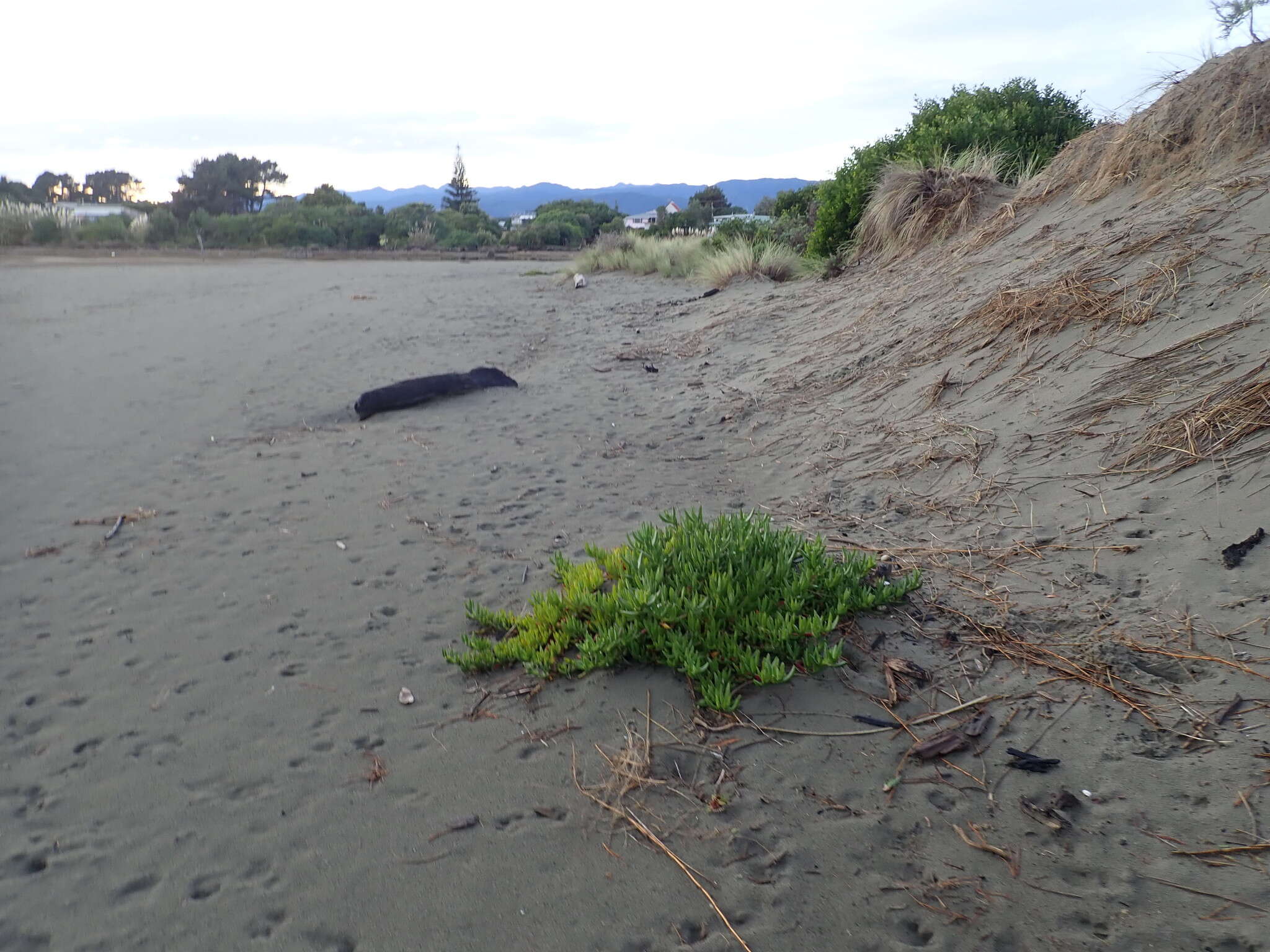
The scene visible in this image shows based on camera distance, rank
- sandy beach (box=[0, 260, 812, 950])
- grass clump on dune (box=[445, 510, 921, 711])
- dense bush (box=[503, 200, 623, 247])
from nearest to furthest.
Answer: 1. sandy beach (box=[0, 260, 812, 950])
2. grass clump on dune (box=[445, 510, 921, 711])
3. dense bush (box=[503, 200, 623, 247])

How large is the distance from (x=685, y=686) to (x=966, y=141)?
37.1 feet

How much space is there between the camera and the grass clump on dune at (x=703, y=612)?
2.80m

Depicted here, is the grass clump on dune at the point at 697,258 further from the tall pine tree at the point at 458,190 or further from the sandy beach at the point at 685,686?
the tall pine tree at the point at 458,190

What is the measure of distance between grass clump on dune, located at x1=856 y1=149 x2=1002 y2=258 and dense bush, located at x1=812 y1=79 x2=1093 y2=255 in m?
0.45

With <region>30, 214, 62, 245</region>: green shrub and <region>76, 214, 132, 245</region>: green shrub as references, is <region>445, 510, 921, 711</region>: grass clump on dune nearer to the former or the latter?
<region>30, 214, 62, 245</region>: green shrub

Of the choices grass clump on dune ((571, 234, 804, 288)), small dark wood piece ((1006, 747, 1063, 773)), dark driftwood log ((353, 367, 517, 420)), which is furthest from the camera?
grass clump on dune ((571, 234, 804, 288))

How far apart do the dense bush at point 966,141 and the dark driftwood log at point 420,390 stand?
6178mm

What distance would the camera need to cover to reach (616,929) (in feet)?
6.61

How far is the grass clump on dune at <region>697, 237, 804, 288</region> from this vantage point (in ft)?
41.5

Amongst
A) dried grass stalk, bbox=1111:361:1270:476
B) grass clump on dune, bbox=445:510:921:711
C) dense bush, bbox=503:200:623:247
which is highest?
dense bush, bbox=503:200:623:247

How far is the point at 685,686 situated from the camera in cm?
283

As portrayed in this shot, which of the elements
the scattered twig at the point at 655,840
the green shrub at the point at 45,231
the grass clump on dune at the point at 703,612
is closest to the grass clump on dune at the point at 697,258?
the grass clump on dune at the point at 703,612

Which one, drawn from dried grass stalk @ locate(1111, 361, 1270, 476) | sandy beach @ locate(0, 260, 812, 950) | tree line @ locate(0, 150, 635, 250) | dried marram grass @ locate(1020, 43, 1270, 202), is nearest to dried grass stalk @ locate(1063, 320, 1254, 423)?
dried grass stalk @ locate(1111, 361, 1270, 476)

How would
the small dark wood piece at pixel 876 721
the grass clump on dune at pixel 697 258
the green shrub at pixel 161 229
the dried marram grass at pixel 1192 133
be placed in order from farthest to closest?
the green shrub at pixel 161 229 → the grass clump on dune at pixel 697 258 → the dried marram grass at pixel 1192 133 → the small dark wood piece at pixel 876 721
